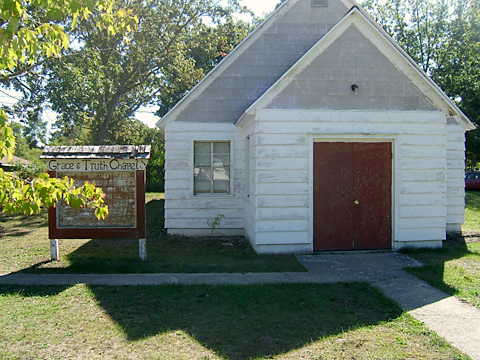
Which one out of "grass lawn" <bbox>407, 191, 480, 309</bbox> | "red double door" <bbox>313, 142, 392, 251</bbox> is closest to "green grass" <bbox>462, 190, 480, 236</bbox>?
"grass lawn" <bbox>407, 191, 480, 309</bbox>

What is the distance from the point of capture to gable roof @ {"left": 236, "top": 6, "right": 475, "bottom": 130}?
28.2 feet

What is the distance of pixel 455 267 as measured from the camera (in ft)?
25.8

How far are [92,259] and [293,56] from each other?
732cm

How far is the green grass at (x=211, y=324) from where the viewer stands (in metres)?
4.43

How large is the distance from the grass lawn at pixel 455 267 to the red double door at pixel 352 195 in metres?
1.06

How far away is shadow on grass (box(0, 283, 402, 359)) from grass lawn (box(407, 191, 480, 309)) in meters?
1.29

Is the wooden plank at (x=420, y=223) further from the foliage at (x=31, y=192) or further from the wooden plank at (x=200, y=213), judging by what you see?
the foliage at (x=31, y=192)

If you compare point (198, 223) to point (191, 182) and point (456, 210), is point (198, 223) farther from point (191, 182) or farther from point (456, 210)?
point (456, 210)

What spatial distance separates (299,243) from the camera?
29.2 ft

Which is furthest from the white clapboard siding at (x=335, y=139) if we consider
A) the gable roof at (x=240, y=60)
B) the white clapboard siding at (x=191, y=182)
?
the gable roof at (x=240, y=60)

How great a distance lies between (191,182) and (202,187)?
35cm

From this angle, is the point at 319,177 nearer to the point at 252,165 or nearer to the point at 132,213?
the point at 252,165

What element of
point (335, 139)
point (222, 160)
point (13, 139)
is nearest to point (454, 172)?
point (335, 139)

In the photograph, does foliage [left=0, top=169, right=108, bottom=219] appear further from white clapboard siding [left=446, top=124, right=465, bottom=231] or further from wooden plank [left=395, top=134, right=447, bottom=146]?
white clapboard siding [left=446, top=124, right=465, bottom=231]
